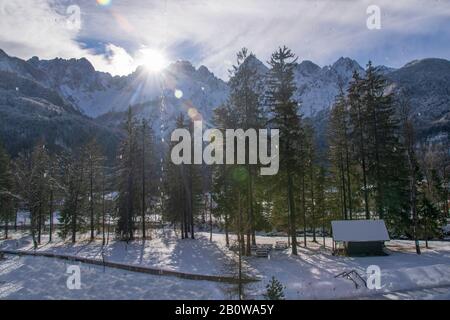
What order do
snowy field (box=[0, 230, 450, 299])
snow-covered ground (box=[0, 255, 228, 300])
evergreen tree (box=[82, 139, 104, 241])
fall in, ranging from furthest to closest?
1. evergreen tree (box=[82, 139, 104, 241])
2. snow-covered ground (box=[0, 255, 228, 300])
3. snowy field (box=[0, 230, 450, 299])

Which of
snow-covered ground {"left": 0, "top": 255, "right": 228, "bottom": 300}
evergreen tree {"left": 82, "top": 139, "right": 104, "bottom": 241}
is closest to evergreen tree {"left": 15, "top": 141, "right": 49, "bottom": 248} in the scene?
evergreen tree {"left": 82, "top": 139, "right": 104, "bottom": 241}

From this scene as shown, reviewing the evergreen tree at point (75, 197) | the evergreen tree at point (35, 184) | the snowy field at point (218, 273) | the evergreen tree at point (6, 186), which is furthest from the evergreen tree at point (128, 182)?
the evergreen tree at point (6, 186)

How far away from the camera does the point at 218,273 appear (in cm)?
2622

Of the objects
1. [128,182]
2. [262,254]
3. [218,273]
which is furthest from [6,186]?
[218,273]

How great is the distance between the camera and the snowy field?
21.2 metres

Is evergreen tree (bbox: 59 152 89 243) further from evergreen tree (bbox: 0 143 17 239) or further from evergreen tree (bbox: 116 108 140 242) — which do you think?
evergreen tree (bbox: 0 143 17 239)

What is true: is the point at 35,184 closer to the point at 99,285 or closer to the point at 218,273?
the point at 99,285

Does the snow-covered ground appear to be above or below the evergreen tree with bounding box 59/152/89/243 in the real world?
below

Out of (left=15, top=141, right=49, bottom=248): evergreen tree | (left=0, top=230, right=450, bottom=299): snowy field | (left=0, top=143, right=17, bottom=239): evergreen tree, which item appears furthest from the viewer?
(left=0, top=143, right=17, bottom=239): evergreen tree

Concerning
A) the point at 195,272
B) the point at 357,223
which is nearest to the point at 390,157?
the point at 357,223
